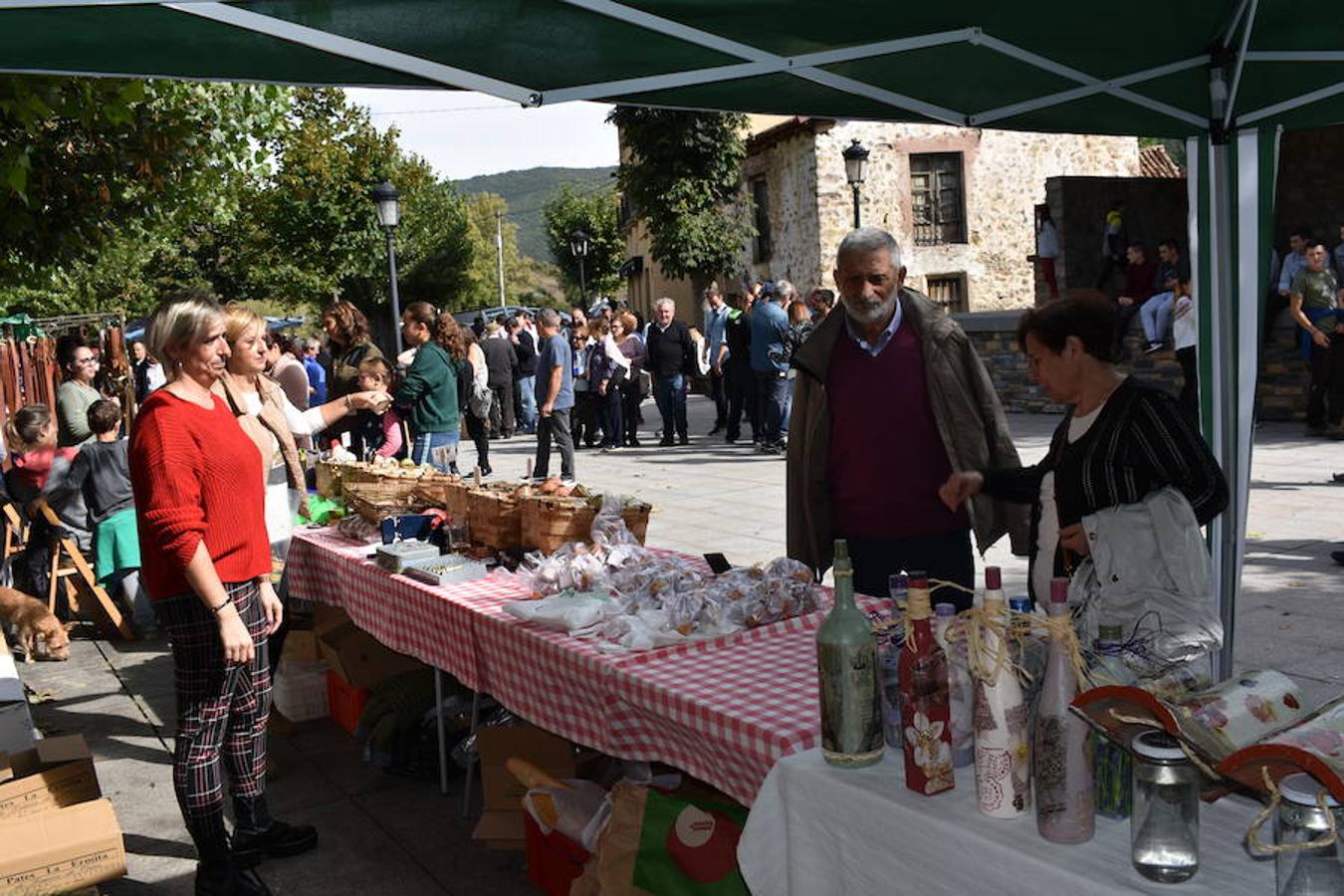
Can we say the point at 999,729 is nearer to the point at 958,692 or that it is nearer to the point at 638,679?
the point at 958,692

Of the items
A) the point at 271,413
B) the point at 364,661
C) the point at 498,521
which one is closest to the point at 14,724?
the point at 364,661

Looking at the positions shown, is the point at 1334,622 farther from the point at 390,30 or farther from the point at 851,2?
the point at 390,30

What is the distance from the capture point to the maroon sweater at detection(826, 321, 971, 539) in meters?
3.81

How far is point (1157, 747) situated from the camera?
1.68 metres

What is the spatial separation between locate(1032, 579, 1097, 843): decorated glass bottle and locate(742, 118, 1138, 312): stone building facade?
25.0m

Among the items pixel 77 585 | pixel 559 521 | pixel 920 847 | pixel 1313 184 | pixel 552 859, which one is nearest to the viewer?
pixel 920 847

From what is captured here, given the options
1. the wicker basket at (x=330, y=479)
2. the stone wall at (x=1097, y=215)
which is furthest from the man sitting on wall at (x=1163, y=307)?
the wicker basket at (x=330, y=479)

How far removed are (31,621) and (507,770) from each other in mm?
4022

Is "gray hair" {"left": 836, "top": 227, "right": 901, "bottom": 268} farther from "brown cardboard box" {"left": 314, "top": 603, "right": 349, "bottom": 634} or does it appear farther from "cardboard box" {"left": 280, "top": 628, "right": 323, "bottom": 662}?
"cardboard box" {"left": 280, "top": 628, "right": 323, "bottom": 662}

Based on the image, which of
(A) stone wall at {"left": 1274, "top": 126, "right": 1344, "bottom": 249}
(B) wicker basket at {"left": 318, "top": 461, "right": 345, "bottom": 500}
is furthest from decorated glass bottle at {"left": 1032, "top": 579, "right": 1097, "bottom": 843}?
(A) stone wall at {"left": 1274, "top": 126, "right": 1344, "bottom": 249}

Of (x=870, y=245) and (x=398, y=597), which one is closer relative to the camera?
(x=870, y=245)

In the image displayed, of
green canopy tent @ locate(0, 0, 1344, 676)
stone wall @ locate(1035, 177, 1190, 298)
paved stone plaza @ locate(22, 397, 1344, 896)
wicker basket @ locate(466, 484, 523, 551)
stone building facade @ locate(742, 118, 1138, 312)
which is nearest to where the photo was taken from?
green canopy tent @ locate(0, 0, 1344, 676)

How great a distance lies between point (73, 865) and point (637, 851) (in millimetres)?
1852

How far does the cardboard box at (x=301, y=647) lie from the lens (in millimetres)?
5488
